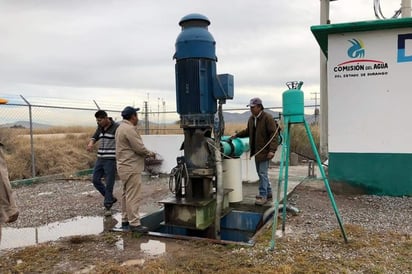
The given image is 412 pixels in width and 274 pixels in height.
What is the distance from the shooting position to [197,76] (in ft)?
15.6

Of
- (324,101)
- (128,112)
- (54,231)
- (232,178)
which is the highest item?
(324,101)

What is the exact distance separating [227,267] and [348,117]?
4.25 metres

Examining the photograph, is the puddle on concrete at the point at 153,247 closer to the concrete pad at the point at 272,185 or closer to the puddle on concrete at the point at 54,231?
the puddle on concrete at the point at 54,231

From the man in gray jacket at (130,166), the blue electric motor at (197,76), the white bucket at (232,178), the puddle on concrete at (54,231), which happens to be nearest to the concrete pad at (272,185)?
the white bucket at (232,178)

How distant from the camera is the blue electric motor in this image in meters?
4.78

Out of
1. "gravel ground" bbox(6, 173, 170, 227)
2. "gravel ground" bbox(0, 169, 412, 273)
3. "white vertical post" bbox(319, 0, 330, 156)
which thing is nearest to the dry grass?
"gravel ground" bbox(6, 173, 170, 227)

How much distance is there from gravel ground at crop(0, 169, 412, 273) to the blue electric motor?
1.77 metres

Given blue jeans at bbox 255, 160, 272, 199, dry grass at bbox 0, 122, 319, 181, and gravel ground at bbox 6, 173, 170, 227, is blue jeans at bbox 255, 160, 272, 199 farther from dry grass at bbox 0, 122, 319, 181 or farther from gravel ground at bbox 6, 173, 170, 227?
dry grass at bbox 0, 122, 319, 181

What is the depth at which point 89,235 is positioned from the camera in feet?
15.6

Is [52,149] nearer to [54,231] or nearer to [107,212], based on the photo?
[107,212]

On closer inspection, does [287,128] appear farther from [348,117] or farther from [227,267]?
[348,117]

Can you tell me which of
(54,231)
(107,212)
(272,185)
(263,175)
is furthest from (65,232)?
(272,185)

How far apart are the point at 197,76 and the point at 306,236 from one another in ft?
8.24

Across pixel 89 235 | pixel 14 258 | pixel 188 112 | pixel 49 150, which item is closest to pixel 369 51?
pixel 188 112
